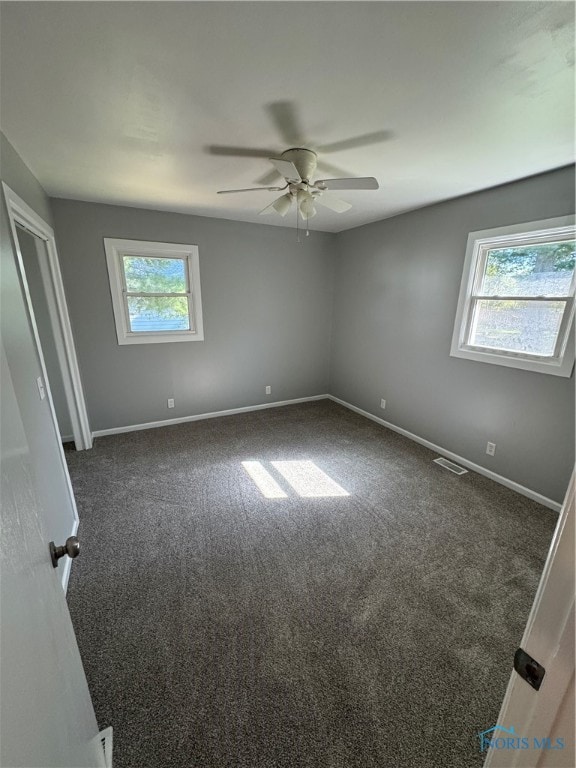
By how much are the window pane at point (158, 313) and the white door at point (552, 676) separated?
3.81 m

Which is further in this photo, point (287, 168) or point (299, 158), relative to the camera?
point (299, 158)

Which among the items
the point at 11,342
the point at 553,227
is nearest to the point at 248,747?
the point at 11,342

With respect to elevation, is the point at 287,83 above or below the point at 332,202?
above

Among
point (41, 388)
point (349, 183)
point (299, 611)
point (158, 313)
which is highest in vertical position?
point (349, 183)

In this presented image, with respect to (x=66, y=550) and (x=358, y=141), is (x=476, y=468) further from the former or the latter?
(x=66, y=550)

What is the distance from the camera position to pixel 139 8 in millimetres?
986

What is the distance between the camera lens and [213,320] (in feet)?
12.7

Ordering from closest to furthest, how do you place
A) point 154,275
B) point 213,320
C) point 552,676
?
point 552,676
point 154,275
point 213,320

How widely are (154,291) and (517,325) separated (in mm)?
3690

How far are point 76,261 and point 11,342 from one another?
210 centimetres

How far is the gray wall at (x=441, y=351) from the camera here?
2400 mm

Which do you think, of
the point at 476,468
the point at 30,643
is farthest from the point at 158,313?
the point at 476,468

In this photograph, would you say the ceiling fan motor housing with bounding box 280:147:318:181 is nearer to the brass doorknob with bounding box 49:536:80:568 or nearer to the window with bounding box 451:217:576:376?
the window with bounding box 451:217:576:376

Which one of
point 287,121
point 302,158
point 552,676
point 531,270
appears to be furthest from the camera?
point 531,270
